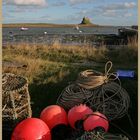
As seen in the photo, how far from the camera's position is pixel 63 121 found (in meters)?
4.25

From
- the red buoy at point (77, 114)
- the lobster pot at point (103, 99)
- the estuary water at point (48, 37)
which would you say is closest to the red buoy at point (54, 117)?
the red buoy at point (77, 114)

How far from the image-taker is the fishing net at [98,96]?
15.5 ft

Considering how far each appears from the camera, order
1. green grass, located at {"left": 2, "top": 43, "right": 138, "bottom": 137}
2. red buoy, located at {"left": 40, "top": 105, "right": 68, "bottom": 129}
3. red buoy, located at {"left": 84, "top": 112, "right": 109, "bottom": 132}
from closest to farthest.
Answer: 1. red buoy, located at {"left": 84, "top": 112, "right": 109, "bottom": 132}
2. red buoy, located at {"left": 40, "top": 105, "right": 68, "bottom": 129}
3. green grass, located at {"left": 2, "top": 43, "right": 138, "bottom": 137}

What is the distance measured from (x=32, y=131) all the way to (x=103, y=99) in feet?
4.01

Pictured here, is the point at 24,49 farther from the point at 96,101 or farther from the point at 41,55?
the point at 96,101

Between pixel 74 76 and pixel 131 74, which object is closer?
pixel 131 74

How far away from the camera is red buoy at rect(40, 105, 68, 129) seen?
13.8 ft

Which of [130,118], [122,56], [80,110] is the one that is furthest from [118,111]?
[122,56]

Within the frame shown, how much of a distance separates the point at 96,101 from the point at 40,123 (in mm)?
1053

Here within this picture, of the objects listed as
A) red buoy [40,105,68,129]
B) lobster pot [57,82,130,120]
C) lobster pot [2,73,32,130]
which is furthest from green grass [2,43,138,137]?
red buoy [40,105,68,129]

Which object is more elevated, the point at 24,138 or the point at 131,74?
the point at 131,74

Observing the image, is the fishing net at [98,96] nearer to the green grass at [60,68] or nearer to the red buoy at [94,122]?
the green grass at [60,68]

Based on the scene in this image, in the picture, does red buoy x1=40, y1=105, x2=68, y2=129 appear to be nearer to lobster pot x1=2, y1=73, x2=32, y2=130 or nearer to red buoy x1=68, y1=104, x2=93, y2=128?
red buoy x1=68, y1=104, x2=93, y2=128

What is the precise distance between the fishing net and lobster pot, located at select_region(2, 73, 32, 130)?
0.45m
